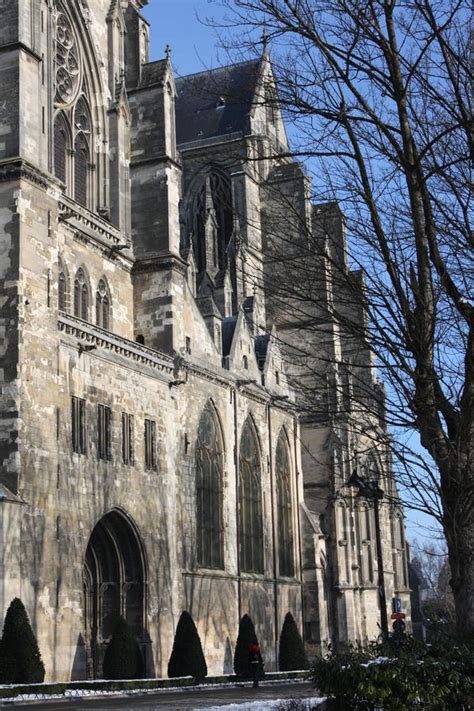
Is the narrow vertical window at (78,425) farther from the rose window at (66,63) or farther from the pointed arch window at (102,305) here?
the rose window at (66,63)

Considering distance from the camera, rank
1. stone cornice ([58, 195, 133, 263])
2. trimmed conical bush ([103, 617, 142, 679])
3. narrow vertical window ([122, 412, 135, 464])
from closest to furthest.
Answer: trimmed conical bush ([103, 617, 142, 679]) < narrow vertical window ([122, 412, 135, 464]) < stone cornice ([58, 195, 133, 263])

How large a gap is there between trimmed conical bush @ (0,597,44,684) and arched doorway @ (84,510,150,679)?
296 inches

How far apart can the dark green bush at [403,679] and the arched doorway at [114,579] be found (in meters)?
20.3

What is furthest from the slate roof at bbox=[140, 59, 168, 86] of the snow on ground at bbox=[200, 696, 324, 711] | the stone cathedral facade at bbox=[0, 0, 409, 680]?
the snow on ground at bbox=[200, 696, 324, 711]

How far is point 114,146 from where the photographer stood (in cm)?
3969

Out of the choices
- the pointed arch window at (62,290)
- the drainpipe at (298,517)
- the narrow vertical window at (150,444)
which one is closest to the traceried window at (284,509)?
the drainpipe at (298,517)

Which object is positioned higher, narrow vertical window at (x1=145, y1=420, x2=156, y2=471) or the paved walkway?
narrow vertical window at (x1=145, y1=420, x2=156, y2=471)

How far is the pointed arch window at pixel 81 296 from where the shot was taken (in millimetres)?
36344

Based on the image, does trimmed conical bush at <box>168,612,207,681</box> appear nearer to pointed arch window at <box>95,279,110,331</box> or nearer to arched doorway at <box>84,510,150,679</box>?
arched doorway at <box>84,510,150,679</box>

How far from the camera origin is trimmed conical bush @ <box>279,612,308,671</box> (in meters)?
40.7

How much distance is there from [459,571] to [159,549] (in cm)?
2237

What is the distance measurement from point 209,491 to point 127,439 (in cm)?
694

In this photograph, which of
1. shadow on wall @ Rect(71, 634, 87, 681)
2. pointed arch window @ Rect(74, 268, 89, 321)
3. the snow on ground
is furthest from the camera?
pointed arch window @ Rect(74, 268, 89, 321)

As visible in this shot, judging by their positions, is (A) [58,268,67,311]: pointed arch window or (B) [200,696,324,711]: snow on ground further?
(A) [58,268,67,311]: pointed arch window
